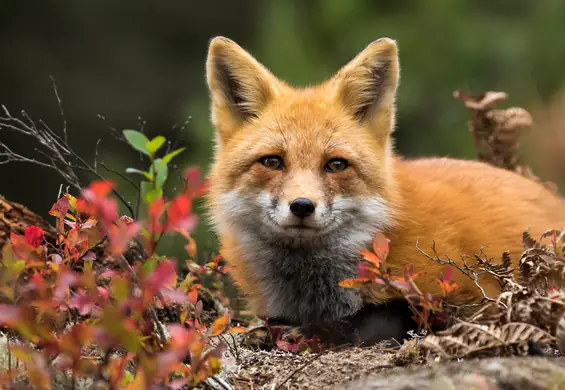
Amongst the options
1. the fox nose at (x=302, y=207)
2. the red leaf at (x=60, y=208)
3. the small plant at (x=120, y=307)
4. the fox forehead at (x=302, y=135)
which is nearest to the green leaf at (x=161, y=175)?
the small plant at (x=120, y=307)

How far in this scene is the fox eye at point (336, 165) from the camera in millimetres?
3426

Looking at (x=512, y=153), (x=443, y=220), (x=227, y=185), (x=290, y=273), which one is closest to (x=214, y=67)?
(x=227, y=185)

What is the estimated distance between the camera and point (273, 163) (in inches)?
136

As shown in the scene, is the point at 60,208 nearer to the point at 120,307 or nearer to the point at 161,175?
the point at 161,175

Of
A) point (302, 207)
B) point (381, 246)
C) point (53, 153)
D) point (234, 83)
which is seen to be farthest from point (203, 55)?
point (381, 246)

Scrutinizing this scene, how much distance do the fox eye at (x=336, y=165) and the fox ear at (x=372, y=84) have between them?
36 centimetres

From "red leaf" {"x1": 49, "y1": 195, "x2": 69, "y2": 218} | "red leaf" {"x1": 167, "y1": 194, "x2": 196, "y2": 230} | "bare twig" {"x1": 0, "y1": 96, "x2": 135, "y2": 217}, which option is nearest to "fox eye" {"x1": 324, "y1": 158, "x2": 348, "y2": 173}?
"bare twig" {"x1": 0, "y1": 96, "x2": 135, "y2": 217}

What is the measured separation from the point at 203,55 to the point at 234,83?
9.60m

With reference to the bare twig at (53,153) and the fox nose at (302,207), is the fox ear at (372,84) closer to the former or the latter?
the fox nose at (302,207)

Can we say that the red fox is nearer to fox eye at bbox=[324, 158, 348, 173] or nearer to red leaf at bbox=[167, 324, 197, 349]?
fox eye at bbox=[324, 158, 348, 173]

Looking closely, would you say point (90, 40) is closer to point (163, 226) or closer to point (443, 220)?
point (443, 220)

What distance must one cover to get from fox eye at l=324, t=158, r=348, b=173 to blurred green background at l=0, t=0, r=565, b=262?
1738 millimetres

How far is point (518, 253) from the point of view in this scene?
3525mm

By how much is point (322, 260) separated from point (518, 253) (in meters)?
0.96
